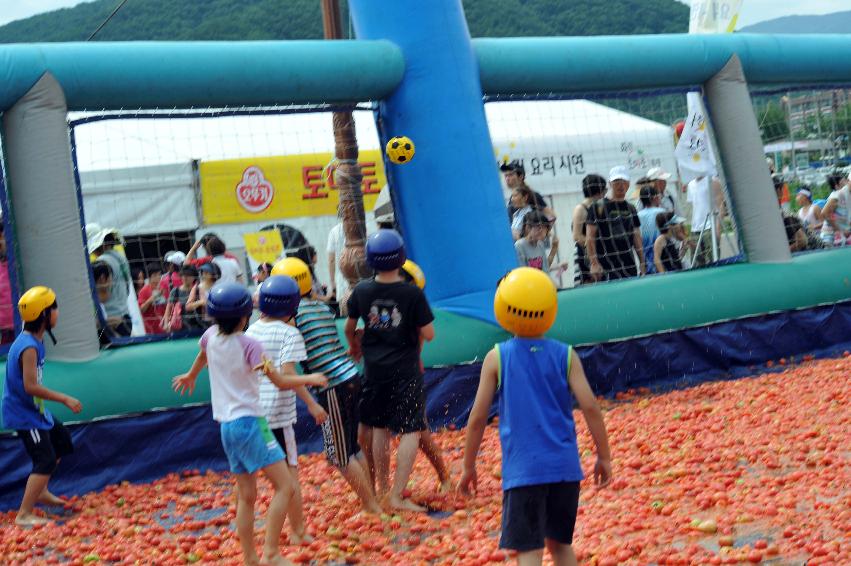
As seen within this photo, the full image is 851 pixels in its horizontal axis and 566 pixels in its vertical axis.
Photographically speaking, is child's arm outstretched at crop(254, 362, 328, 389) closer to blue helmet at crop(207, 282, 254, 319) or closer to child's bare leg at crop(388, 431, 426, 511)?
blue helmet at crop(207, 282, 254, 319)

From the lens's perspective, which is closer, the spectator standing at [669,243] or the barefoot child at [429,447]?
the barefoot child at [429,447]

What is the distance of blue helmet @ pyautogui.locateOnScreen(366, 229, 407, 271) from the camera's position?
216 inches

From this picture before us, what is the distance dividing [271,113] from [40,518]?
10.4 ft

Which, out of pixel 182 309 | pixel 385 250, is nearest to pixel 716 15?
pixel 182 309

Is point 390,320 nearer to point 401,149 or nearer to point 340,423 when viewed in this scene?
point 340,423

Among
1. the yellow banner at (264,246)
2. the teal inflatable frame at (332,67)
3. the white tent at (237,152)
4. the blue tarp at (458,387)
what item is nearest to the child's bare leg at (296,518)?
the blue tarp at (458,387)

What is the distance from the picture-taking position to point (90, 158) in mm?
9484

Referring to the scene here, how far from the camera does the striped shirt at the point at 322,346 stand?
552cm

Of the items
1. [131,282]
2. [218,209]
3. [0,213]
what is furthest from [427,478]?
[218,209]

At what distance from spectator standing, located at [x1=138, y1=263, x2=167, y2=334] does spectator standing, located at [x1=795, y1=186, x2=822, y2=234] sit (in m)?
6.76

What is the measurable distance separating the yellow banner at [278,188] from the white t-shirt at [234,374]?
3.42 metres

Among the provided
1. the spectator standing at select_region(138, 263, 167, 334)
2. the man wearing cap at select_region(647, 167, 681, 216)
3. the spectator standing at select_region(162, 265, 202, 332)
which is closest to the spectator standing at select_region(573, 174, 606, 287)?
the man wearing cap at select_region(647, 167, 681, 216)

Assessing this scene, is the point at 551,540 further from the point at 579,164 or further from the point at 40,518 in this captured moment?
the point at 579,164

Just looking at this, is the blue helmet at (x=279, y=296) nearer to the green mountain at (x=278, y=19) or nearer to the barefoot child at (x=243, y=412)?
the barefoot child at (x=243, y=412)
